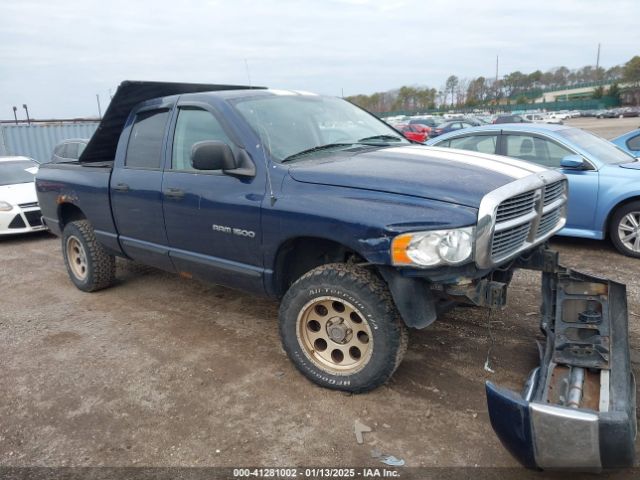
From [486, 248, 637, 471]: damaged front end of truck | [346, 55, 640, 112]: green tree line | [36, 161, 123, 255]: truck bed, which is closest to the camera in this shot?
[486, 248, 637, 471]: damaged front end of truck

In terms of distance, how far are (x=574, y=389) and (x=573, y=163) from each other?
3910mm

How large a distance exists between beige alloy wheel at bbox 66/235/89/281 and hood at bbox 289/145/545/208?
317 cm

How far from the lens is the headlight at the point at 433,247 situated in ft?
8.80

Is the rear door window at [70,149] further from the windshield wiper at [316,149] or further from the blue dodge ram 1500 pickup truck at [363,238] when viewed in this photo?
the windshield wiper at [316,149]

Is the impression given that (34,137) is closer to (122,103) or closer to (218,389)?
(122,103)

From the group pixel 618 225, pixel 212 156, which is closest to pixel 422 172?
pixel 212 156

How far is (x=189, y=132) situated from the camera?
4074mm

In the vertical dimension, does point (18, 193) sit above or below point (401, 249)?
below

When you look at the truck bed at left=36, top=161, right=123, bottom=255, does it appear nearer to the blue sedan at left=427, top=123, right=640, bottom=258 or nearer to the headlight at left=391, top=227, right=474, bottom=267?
the headlight at left=391, top=227, right=474, bottom=267

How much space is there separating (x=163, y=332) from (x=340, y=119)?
7.70 feet

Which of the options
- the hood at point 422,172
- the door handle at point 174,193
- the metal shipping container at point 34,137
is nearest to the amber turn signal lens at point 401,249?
the hood at point 422,172

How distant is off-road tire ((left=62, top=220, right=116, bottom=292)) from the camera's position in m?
5.20

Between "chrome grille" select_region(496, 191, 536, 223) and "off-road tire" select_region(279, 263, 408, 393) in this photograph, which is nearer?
"chrome grille" select_region(496, 191, 536, 223)

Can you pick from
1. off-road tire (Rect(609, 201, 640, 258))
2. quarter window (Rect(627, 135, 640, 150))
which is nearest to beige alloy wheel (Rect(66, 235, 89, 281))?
off-road tire (Rect(609, 201, 640, 258))
